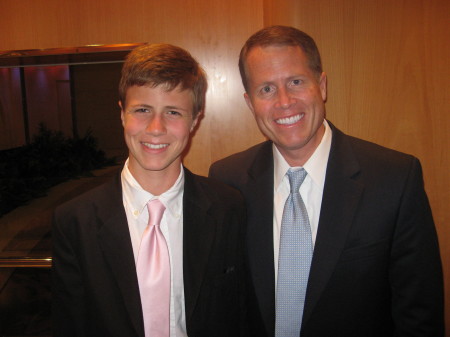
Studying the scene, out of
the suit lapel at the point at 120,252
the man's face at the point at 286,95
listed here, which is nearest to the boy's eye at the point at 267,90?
the man's face at the point at 286,95

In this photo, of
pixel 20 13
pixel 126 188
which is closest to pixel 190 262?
pixel 126 188

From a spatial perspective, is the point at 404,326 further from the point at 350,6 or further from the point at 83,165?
the point at 83,165

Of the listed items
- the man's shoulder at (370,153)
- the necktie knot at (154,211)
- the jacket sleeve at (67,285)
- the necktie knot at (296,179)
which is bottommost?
the jacket sleeve at (67,285)

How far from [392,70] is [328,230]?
3.52 feet

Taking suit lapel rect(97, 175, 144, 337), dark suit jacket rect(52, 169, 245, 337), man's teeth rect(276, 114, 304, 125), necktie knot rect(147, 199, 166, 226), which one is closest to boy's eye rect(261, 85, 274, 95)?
man's teeth rect(276, 114, 304, 125)

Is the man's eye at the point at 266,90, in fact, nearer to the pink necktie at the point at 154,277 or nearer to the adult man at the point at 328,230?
the adult man at the point at 328,230

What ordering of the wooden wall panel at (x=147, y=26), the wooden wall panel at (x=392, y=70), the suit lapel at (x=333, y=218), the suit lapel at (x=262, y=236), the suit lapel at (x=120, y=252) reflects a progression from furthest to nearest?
the wooden wall panel at (x=147, y=26) < the wooden wall panel at (x=392, y=70) < the suit lapel at (x=262, y=236) < the suit lapel at (x=333, y=218) < the suit lapel at (x=120, y=252)

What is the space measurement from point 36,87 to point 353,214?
2.45m

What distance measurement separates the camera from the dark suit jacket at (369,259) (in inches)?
58.5

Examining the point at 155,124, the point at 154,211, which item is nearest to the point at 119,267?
the point at 154,211

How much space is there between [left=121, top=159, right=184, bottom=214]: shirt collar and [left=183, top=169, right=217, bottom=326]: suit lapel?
4 cm

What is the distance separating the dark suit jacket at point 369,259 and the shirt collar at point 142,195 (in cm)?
45

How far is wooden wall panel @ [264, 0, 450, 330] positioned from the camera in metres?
1.95

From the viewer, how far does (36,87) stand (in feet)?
8.85
